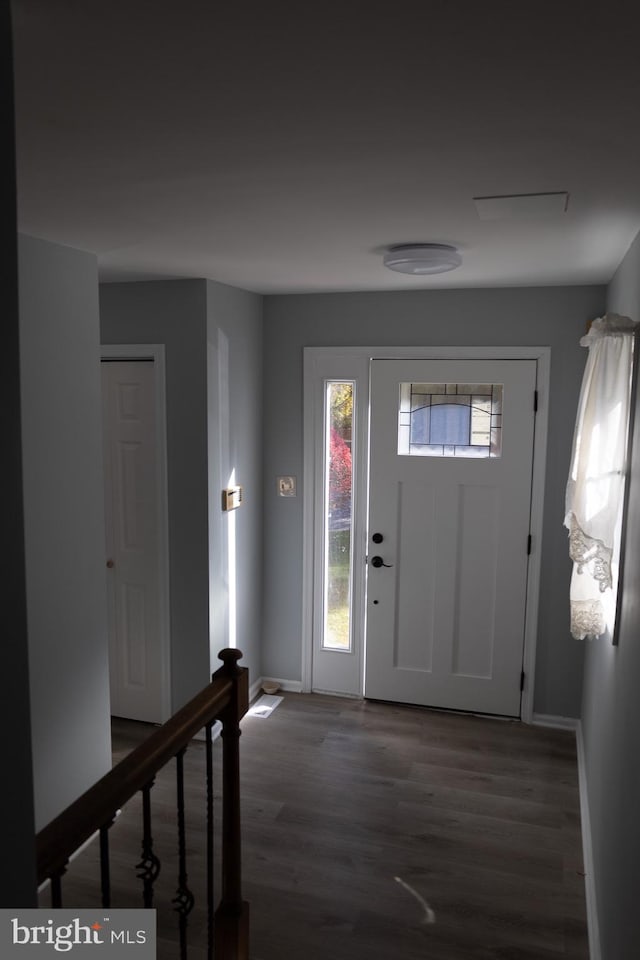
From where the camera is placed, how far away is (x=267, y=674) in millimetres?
4762

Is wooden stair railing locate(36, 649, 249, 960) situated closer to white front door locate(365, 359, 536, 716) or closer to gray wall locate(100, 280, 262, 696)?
gray wall locate(100, 280, 262, 696)

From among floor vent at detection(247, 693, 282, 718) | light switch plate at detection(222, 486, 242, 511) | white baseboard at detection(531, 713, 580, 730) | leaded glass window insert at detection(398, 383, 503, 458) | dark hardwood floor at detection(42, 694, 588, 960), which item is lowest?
dark hardwood floor at detection(42, 694, 588, 960)

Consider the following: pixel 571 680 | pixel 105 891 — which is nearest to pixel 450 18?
pixel 105 891

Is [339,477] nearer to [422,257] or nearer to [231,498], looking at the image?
[231,498]

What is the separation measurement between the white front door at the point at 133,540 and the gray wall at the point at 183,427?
12 centimetres

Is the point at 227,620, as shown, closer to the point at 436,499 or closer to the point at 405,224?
the point at 436,499

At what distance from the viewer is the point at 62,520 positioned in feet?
9.61

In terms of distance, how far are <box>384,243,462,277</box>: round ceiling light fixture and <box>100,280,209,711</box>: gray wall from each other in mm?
1236

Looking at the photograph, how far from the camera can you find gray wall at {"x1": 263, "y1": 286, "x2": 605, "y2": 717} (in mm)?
3996

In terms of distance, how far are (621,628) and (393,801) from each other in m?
1.63

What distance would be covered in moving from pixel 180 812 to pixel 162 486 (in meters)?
2.36

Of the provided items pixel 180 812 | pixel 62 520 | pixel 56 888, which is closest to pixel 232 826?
pixel 180 812

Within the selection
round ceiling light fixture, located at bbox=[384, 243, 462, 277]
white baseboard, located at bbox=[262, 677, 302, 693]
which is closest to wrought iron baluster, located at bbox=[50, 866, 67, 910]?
round ceiling light fixture, located at bbox=[384, 243, 462, 277]

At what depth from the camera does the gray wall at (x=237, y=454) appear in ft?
12.8
